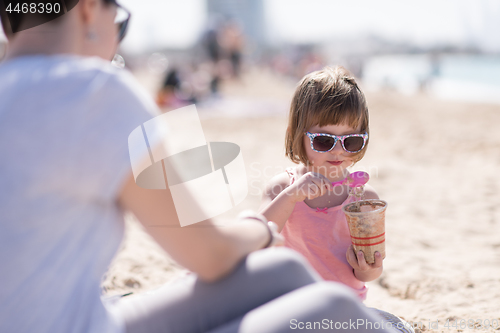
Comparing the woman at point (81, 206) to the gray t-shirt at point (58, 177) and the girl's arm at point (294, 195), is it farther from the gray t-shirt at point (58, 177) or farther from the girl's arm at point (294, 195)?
the girl's arm at point (294, 195)

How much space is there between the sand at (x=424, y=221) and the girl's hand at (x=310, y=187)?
1.95 feet

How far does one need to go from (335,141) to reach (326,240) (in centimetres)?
46

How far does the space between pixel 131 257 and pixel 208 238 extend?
2198mm

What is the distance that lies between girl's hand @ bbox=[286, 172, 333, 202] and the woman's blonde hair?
32cm

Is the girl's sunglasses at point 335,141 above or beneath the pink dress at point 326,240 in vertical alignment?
above

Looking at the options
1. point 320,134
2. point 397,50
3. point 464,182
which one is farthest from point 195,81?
point 397,50

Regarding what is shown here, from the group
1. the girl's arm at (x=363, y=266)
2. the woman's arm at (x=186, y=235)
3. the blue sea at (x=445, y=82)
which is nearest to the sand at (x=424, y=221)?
the woman's arm at (x=186, y=235)

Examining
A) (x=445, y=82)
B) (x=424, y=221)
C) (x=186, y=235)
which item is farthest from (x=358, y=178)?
(x=445, y=82)

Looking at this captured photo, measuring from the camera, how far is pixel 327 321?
39.6 inches

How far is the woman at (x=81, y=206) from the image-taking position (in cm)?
81

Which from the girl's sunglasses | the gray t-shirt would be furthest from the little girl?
the gray t-shirt

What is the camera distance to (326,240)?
1854mm

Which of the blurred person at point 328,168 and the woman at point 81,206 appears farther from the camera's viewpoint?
the blurred person at point 328,168

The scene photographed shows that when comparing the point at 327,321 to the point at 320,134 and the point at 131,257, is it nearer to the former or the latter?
the point at 320,134
